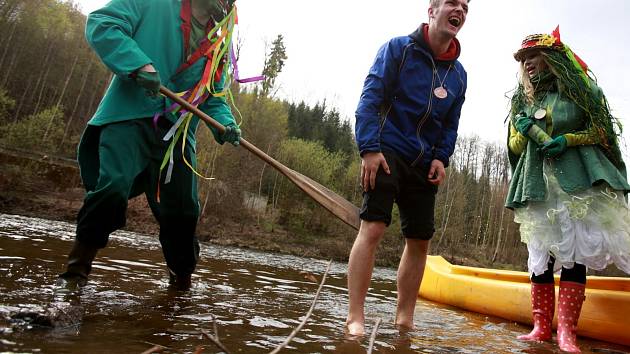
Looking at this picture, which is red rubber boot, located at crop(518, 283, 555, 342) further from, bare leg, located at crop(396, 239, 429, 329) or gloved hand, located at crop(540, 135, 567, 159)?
gloved hand, located at crop(540, 135, 567, 159)

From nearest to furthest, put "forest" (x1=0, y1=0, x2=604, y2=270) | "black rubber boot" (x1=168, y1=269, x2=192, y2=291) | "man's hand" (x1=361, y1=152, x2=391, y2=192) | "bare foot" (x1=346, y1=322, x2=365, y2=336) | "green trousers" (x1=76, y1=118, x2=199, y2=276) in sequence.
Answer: "bare foot" (x1=346, y1=322, x2=365, y2=336)
"green trousers" (x1=76, y1=118, x2=199, y2=276)
"man's hand" (x1=361, y1=152, x2=391, y2=192)
"black rubber boot" (x1=168, y1=269, x2=192, y2=291)
"forest" (x1=0, y1=0, x2=604, y2=270)

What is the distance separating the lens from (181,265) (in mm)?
2705

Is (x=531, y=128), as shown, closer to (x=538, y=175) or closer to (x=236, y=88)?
A: (x=538, y=175)

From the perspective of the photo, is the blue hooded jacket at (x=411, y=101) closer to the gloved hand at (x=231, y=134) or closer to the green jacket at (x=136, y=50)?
the gloved hand at (x=231, y=134)

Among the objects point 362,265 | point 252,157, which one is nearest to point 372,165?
point 362,265

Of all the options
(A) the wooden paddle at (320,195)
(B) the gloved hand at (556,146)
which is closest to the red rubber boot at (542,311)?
(B) the gloved hand at (556,146)

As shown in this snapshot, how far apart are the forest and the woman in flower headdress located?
1801 cm

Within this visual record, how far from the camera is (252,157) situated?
24.4m

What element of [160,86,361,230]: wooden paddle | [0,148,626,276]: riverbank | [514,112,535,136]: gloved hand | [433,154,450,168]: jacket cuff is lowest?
[0,148,626,276]: riverbank

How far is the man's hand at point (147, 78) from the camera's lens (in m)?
2.21

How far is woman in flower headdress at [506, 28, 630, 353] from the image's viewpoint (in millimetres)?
2482

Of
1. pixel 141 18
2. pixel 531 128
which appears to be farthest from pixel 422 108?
pixel 141 18

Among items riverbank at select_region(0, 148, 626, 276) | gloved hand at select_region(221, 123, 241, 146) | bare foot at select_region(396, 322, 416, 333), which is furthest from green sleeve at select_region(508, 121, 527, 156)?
riverbank at select_region(0, 148, 626, 276)

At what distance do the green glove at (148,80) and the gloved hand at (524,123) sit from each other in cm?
227
